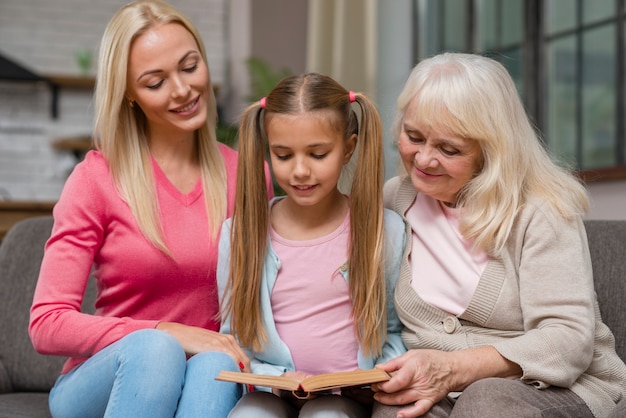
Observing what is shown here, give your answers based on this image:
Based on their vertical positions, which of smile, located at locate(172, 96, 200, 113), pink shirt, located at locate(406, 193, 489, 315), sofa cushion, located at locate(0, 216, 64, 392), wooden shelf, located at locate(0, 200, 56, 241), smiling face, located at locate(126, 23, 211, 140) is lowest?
wooden shelf, located at locate(0, 200, 56, 241)

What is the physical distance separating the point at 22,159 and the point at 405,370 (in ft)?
13.6

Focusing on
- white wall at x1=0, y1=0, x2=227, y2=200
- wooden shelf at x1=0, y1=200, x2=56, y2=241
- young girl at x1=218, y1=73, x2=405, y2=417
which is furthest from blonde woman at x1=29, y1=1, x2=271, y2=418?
white wall at x1=0, y1=0, x2=227, y2=200

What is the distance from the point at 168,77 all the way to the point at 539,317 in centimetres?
95

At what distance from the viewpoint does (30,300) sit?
225 cm

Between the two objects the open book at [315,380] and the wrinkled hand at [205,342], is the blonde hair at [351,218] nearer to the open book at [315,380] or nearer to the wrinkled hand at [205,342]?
the wrinkled hand at [205,342]

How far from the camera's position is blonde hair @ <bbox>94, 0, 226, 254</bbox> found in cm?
190

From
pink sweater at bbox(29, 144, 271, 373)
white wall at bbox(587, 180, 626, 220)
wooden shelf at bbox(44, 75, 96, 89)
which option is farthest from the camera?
wooden shelf at bbox(44, 75, 96, 89)

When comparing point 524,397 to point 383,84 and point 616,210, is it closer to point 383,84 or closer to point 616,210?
point 616,210

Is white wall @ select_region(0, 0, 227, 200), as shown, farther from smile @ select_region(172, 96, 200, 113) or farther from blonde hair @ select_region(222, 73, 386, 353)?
blonde hair @ select_region(222, 73, 386, 353)

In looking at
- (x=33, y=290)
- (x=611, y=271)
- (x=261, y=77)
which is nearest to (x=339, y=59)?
(x=261, y=77)

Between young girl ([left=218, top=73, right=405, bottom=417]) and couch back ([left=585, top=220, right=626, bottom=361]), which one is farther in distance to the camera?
couch back ([left=585, top=220, right=626, bottom=361])

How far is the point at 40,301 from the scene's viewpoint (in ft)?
5.91

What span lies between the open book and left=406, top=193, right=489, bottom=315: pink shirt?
1.07 feet

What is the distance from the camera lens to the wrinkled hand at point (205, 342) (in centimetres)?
173
